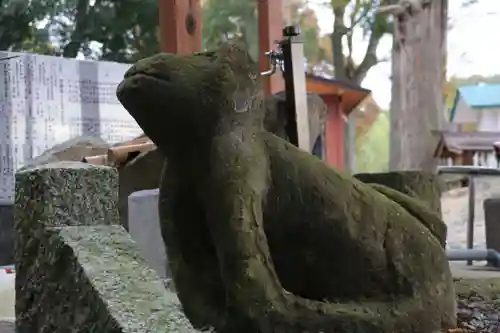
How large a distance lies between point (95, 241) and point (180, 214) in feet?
0.97

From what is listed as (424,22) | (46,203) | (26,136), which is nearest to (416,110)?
(424,22)

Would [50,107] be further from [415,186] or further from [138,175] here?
[415,186]

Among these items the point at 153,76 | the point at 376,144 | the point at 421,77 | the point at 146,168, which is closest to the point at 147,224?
the point at 146,168

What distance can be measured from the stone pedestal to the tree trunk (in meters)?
3.15

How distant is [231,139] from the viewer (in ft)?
3.42

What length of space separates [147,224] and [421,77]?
341 centimetres

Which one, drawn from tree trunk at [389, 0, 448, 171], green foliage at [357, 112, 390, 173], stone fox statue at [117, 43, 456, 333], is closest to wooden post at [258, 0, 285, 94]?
stone fox statue at [117, 43, 456, 333]

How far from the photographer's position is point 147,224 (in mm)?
2367

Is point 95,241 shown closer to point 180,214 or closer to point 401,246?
point 180,214

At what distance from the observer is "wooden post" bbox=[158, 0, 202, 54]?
3.09 meters

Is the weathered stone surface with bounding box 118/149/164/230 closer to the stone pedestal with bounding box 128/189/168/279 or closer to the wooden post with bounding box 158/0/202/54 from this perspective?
the stone pedestal with bounding box 128/189/168/279

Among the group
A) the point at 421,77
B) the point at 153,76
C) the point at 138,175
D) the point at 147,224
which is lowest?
the point at 147,224

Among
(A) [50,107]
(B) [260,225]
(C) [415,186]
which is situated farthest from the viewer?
(A) [50,107]

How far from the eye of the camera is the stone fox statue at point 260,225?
1.00 metres
